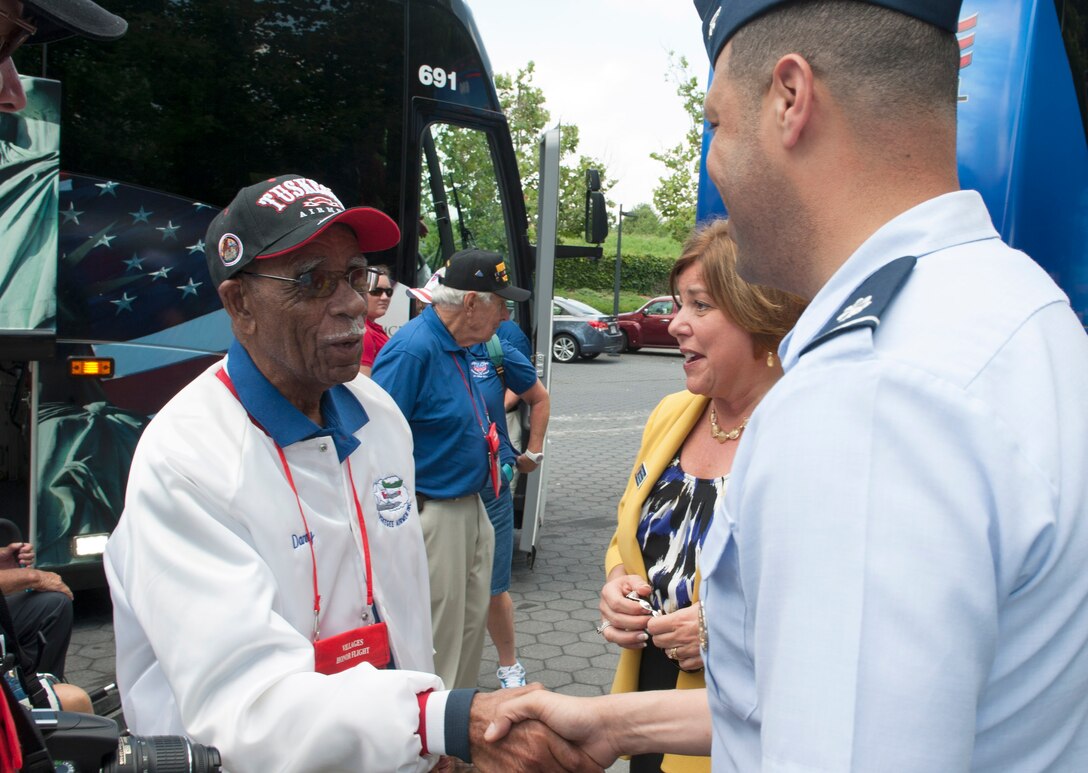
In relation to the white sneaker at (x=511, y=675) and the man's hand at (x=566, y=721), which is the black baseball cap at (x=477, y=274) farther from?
the man's hand at (x=566, y=721)

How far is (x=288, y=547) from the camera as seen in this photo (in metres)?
1.78

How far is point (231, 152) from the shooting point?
16.5 feet

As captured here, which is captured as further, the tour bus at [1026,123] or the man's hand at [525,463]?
the man's hand at [525,463]

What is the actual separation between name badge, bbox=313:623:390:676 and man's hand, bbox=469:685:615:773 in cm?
24

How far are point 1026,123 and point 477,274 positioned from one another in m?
2.47

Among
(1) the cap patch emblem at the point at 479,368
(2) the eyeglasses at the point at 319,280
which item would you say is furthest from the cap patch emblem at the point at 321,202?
(1) the cap patch emblem at the point at 479,368

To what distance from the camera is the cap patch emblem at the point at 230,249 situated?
2.06 meters

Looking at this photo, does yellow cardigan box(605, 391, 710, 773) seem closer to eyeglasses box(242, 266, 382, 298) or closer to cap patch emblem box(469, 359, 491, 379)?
eyeglasses box(242, 266, 382, 298)

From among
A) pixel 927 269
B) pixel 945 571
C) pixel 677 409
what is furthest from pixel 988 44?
pixel 945 571

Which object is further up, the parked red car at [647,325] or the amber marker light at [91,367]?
the amber marker light at [91,367]

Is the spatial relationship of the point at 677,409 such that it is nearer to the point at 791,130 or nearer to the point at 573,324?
the point at 791,130

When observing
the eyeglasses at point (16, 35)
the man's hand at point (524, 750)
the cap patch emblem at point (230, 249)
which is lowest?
the man's hand at point (524, 750)

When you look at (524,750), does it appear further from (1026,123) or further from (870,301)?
(1026,123)

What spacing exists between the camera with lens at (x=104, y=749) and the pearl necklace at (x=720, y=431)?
1581 mm
